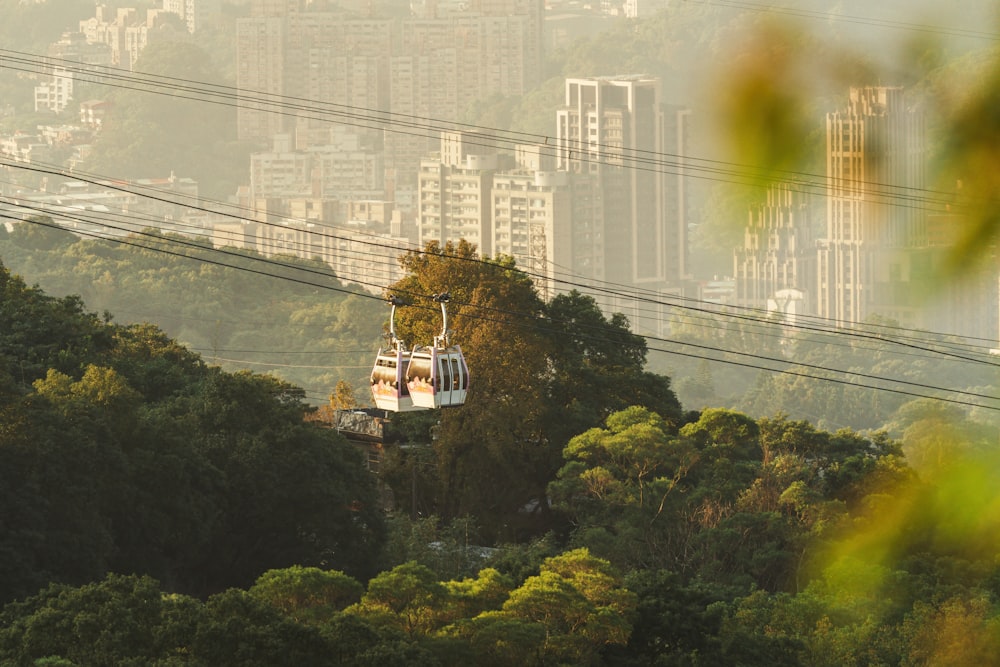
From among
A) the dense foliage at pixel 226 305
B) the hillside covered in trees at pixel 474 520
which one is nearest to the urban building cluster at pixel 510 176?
the dense foliage at pixel 226 305

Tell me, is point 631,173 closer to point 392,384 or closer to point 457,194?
point 457,194

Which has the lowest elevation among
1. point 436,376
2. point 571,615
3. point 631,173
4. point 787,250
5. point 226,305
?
point 787,250

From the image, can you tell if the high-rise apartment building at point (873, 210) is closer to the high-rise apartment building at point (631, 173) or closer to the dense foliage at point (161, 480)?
the high-rise apartment building at point (631, 173)

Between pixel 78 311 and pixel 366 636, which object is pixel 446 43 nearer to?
pixel 78 311

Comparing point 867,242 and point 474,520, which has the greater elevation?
point 474,520

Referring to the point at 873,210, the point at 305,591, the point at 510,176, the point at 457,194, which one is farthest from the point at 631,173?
the point at 305,591

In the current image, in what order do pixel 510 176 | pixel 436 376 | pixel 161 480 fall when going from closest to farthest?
pixel 436 376 < pixel 161 480 < pixel 510 176

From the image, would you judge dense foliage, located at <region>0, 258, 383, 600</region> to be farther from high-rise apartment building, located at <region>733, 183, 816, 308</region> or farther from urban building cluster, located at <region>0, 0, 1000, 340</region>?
high-rise apartment building, located at <region>733, 183, 816, 308</region>
